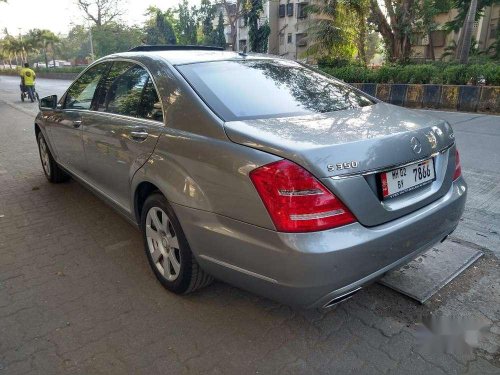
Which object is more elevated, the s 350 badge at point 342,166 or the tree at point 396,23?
the tree at point 396,23

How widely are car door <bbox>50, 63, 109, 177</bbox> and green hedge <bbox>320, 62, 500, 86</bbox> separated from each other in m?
10.4

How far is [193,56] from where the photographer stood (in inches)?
121

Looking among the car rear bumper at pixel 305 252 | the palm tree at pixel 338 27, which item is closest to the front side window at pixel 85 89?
the car rear bumper at pixel 305 252

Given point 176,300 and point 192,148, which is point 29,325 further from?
point 192,148

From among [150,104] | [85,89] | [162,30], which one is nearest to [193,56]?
[150,104]

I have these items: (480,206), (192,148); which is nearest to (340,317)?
(192,148)

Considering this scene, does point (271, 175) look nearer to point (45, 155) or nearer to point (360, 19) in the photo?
point (45, 155)

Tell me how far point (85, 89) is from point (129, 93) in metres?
1.07

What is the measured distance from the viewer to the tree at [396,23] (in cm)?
1839

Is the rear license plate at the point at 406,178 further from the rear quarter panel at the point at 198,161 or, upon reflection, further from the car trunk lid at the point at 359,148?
the rear quarter panel at the point at 198,161

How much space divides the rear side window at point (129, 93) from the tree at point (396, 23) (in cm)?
1725

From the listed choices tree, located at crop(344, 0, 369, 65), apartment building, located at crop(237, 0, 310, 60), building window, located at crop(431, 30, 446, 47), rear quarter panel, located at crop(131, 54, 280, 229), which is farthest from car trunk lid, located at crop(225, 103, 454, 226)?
apartment building, located at crop(237, 0, 310, 60)

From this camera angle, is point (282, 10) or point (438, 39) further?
point (282, 10)

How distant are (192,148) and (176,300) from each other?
3.53ft
